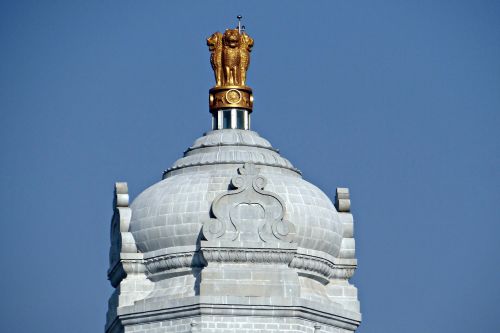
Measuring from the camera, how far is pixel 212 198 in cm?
9981

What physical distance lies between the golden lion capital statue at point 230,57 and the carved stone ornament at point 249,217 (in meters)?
6.40

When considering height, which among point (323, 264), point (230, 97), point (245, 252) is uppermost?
point (230, 97)

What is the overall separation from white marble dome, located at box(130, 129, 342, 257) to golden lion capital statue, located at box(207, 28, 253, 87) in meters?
2.64

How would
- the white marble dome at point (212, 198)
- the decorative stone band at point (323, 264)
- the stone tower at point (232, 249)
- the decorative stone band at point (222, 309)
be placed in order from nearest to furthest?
1. the decorative stone band at point (222, 309)
2. the stone tower at point (232, 249)
3. the white marble dome at point (212, 198)
4. the decorative stone band at point (323, 264)

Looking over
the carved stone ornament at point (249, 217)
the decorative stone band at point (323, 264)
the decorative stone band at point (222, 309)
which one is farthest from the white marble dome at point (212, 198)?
the decorative stone band at point (222, 309)

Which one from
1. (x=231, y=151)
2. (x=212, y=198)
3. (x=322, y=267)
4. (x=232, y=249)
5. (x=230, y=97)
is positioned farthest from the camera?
(x=230, y=97)

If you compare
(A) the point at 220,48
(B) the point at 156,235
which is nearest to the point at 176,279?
(B) the point at 156,235

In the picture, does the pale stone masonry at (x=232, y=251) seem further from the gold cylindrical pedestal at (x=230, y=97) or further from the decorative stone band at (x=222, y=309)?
the gold cylindrical pedestal at (x=230, y=97)

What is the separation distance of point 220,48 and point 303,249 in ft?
29.7

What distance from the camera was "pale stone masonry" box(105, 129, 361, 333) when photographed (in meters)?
98.0

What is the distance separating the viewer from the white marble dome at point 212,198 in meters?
99.8

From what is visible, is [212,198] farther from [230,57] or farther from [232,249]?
[230,57]

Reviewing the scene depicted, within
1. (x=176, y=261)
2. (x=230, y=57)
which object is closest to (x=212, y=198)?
(x=176, y=261)

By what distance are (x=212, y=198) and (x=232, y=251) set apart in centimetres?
245
